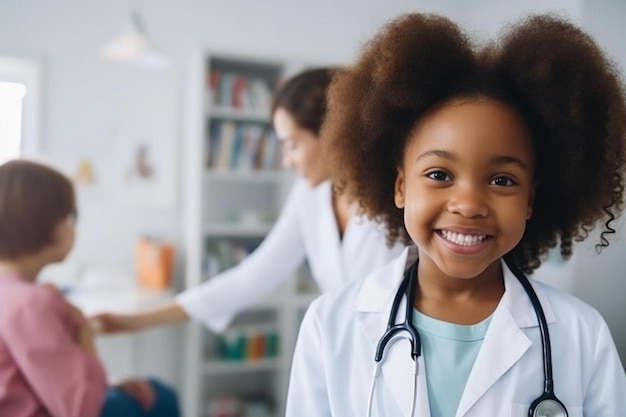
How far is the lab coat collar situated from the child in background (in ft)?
2.23

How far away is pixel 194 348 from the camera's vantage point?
8.44 feet

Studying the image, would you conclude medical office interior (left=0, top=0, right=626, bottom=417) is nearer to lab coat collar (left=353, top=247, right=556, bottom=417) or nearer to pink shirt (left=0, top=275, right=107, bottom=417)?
pink shirt (left=0, top=275, right=107, bottom=417)

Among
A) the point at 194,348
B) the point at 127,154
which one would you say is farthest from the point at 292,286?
the point at 127,154

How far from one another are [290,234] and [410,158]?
78 cm

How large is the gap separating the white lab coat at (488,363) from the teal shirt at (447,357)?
0.02 m

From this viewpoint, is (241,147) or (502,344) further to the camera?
(241,147)

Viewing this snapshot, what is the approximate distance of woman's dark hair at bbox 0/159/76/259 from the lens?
1.24 meters

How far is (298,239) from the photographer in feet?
5.16

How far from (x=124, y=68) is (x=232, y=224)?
102 cm

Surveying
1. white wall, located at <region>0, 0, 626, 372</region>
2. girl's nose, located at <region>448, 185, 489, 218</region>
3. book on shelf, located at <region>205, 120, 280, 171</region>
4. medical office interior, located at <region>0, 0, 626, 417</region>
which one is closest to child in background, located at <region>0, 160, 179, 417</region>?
girl's nose, located at <region>448, 185, 489, 218</region>

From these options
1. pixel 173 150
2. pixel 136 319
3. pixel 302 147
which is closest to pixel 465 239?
pixel 302 147

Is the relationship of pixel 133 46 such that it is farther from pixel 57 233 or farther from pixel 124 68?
pixel 57 233

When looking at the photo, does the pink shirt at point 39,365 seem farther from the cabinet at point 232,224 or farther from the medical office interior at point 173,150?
the cabinet at point 232,224

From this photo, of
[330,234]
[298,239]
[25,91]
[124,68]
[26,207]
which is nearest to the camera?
[26,207]
